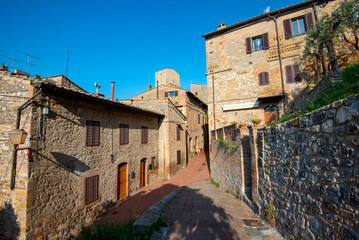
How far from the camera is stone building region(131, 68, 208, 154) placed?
69.1 feet

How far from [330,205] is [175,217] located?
14.1ft

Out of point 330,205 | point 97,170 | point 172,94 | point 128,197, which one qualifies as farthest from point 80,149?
point 172,94

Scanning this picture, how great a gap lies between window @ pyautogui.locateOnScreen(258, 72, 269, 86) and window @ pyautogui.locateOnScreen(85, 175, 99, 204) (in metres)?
13.2

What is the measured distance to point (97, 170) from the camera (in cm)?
894

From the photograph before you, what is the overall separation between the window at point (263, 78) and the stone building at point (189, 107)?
372 inches

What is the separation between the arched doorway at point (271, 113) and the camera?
12512 millimetres

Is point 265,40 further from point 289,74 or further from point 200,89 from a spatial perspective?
point 200,89

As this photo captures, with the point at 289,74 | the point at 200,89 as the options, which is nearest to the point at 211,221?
the point at 289,74

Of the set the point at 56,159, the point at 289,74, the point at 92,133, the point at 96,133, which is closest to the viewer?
the point at 56,159

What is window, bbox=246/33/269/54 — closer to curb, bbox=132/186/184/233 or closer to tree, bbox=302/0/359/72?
tree, bbox=302/0/359/72

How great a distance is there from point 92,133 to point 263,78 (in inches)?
498

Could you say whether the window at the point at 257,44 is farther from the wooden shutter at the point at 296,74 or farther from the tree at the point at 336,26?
the tree at the point at 336,26

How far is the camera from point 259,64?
13281mm

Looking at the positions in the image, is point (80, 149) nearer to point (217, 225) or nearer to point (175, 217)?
point (175, 217)
